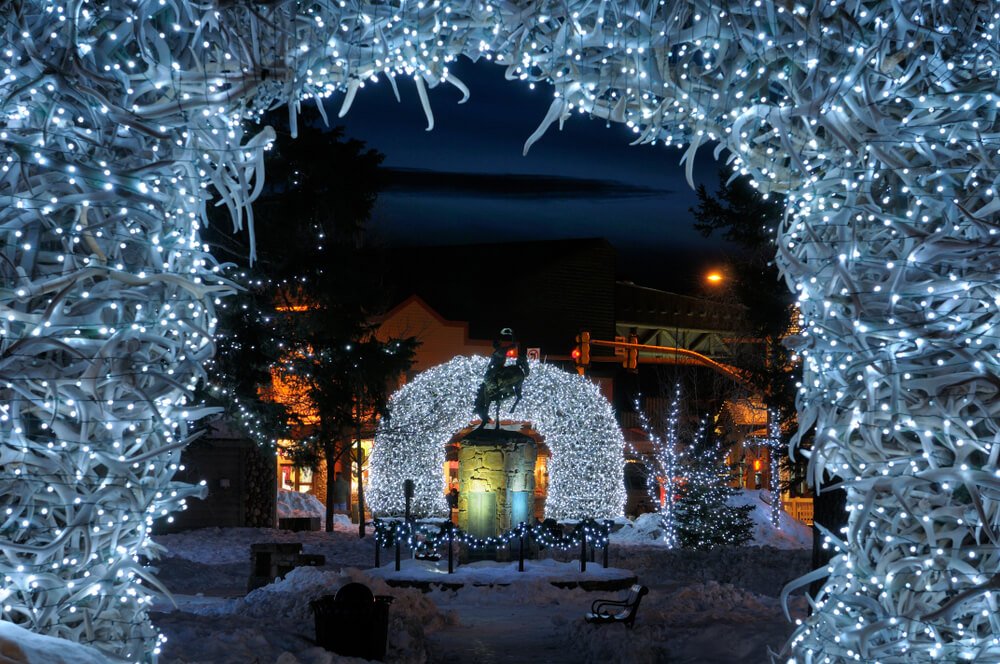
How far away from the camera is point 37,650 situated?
13.1ft

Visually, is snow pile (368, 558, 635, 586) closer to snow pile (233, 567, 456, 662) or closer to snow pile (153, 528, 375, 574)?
snow pile (233, 567, 456, 662)

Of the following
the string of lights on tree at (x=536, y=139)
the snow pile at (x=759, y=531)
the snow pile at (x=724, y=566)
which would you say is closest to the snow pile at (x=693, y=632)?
the snow pile at (x=724, y=566)

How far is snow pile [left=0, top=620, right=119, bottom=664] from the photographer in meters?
3.89

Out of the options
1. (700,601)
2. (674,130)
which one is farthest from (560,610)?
(674,130)

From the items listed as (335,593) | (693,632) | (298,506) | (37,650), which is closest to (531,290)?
(298,506)

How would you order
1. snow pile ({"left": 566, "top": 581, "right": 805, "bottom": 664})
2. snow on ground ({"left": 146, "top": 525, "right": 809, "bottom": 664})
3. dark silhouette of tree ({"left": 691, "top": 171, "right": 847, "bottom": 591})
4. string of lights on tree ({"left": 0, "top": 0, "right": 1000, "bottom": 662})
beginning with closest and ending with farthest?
string of lights on tree ({"left": 0, "top": 0, "right": 1000, "bottom": 662}), snow on ground ({"left": 146, "top": 525, "right": 809, "bottom": 664}), snow pile ({"left": 566, "top": 581, "right": 805, "bottom": 664}), dark silhouette of tree ({"left": 691, "top": 171, "right": 847, "bottom": 591})

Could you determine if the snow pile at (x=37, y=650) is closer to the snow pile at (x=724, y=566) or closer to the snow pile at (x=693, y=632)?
the snow pile at (x=693, y=632)

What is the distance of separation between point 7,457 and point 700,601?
9637 mm

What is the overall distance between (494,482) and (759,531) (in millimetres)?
9755

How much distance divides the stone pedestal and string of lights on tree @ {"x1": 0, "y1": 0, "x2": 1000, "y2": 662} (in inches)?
514

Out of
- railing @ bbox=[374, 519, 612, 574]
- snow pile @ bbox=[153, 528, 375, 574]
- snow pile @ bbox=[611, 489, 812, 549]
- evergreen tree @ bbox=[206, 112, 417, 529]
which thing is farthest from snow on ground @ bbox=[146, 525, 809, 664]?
snow pile @ bbox=[611, 489, 812, 549]

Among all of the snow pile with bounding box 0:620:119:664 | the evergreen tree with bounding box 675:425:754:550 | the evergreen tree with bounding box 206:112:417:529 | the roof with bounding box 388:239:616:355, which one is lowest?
the snow pile with bounding box 0:620:119:664

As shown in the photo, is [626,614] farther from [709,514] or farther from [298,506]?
[298,506]

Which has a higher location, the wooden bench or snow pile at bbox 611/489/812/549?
snow pile at bbox 611/489/812/549
